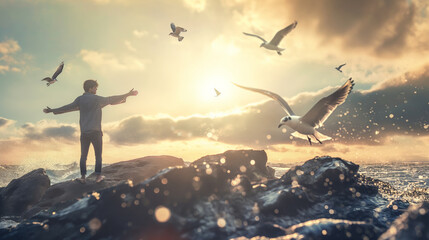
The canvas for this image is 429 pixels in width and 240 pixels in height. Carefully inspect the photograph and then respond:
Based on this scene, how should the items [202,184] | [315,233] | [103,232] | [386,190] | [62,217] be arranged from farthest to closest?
[386,190] < [202,184] < [62,217] < [103,232] < [315,233]

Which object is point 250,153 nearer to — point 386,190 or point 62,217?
point 386,190

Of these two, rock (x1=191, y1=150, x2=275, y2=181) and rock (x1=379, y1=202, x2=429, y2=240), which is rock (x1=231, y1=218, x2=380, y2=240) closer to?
rock (x1=379, y1=202, x2=429, y2=240)

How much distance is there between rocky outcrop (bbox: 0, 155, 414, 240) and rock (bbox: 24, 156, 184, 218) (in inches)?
34.3

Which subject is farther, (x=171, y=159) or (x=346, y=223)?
(x=171, y=159)

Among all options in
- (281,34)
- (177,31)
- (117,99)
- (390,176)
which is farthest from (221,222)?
(390,176)

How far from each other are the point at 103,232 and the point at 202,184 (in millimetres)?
2344

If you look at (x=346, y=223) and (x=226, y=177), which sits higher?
(x=226, y=177)

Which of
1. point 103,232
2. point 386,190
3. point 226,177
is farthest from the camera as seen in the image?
point 386,190

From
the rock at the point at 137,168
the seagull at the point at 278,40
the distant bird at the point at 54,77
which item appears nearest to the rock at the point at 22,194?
the rock at the point at 137,168

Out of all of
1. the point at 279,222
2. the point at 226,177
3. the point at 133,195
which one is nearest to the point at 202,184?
the point at 226,177

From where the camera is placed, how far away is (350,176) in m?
8.32

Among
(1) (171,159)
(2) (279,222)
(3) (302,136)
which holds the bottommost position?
(2) (279,222)

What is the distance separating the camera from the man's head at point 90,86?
814 centimetres

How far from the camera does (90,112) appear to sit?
7871 mm
